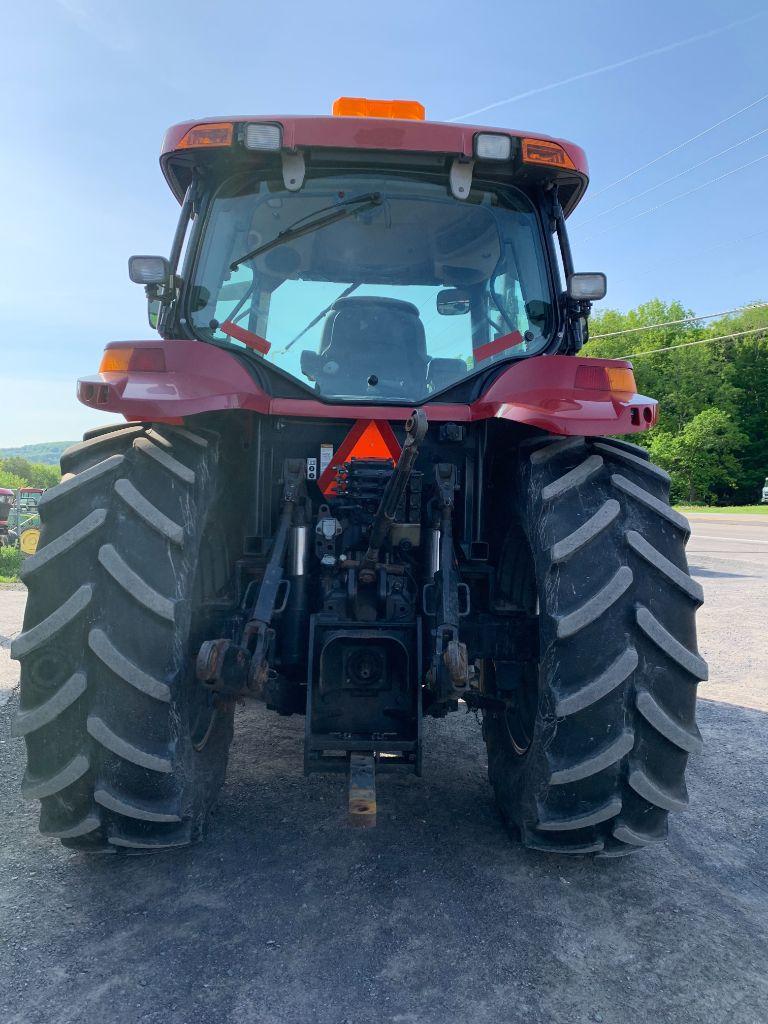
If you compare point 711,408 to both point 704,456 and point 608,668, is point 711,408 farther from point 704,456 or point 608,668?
point 608,668

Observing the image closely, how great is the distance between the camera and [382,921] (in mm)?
2076

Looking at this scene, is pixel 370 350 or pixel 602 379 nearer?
pixel 602 379

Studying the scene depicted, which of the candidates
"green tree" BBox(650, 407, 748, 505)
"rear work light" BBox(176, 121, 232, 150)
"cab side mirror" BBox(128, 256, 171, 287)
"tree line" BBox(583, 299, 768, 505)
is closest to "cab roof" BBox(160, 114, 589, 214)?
"rear work light" BBox(176, 121, 232, 150)

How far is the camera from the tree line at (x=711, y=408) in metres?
42.0

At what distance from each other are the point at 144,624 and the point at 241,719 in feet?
6.69

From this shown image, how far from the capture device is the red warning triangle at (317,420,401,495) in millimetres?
2586

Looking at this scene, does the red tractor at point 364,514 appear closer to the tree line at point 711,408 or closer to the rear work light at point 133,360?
the rear work light at point 133,360

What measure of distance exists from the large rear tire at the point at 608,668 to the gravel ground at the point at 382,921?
0.89 feet

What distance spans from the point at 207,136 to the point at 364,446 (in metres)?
1.23

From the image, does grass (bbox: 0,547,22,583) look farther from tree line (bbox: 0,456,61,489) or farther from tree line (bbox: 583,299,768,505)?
tree line (bbox: 583,299,768,505)

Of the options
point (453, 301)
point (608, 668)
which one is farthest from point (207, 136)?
point (608, 668)

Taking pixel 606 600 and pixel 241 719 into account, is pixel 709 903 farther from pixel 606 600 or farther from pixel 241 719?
pixel 241 719

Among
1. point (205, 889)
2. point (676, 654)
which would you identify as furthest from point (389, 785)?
point (676, 654)

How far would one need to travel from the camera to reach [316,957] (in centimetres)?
190
